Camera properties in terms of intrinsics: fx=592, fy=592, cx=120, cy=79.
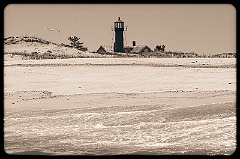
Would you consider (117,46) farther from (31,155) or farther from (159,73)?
(31,155)

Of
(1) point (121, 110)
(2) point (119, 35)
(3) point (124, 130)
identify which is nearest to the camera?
(3) point (124, 130)

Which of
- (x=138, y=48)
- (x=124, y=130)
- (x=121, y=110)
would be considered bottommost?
(x=124, y=130)

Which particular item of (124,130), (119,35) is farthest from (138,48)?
(124,130)

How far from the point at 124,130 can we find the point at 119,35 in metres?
58.6

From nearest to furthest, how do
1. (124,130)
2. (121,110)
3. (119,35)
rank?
(124,130) → (121,110) → (119,35)

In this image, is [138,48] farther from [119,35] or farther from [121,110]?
[121,110]

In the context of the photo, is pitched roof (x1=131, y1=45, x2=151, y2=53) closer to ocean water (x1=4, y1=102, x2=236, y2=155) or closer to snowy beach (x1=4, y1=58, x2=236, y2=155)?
snowy beach (x1=4, y1=58, x2=236, y2=155)

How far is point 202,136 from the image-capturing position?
1264cm

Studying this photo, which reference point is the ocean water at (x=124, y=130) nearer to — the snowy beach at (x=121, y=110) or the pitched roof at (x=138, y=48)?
the snowy beach at (x=121, y=110)

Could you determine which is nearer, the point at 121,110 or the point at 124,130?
the point at 124,130

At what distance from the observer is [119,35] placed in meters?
71.9

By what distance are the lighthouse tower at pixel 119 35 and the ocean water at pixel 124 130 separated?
55.1 metres

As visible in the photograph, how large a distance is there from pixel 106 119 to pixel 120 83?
659 cm

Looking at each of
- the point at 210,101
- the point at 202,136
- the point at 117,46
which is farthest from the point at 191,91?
the point at 117,46
